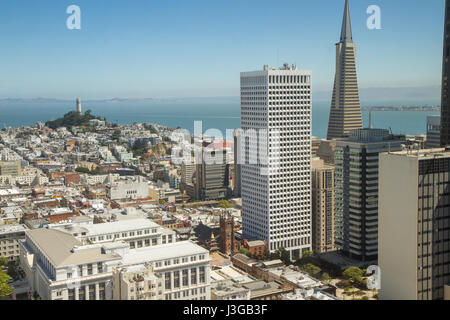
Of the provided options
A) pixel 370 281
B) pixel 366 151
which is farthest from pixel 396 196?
pixel 366 151

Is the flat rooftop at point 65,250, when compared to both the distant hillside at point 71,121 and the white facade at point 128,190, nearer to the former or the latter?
the white facade at point 128,190

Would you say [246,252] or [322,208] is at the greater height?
[322,208]

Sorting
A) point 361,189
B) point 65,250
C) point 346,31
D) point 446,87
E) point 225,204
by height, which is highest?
point 346,31

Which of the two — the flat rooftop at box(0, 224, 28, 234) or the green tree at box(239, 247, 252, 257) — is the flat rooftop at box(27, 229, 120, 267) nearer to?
the flat rooftop at box(0, 224, 28, 234)

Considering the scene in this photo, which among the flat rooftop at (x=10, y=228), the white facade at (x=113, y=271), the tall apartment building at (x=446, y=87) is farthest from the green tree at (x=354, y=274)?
the flat rooftop at (x=10, y=228)

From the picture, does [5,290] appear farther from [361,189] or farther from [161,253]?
→ [361,189]

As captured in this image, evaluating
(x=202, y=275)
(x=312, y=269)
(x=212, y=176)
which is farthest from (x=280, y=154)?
(x=212, y=176)

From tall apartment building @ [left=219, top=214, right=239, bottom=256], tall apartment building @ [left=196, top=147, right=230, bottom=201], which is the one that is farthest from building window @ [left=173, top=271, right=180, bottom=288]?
tall apartment building @ [left=196, top=147, right=230, bottom=201]
